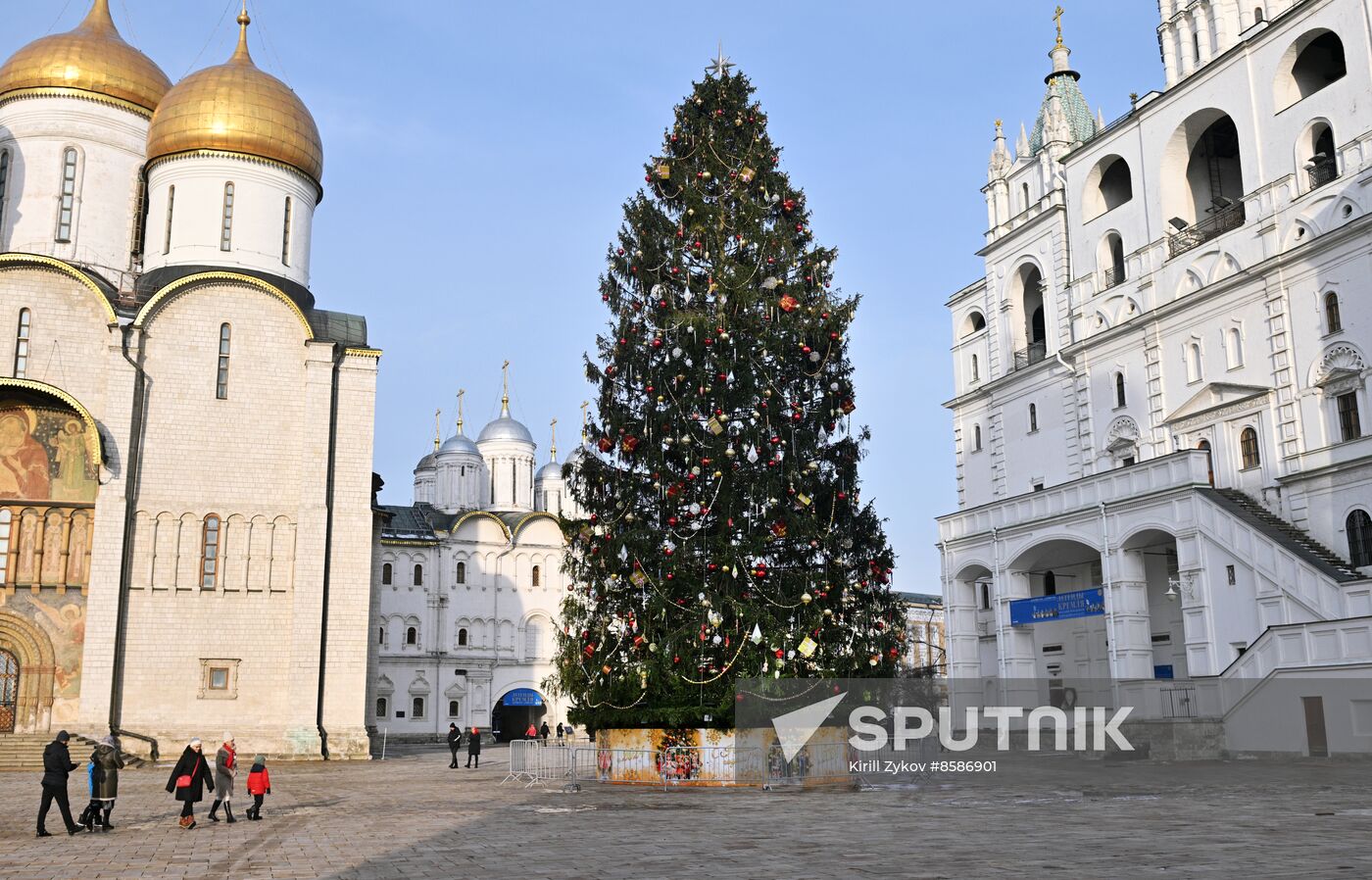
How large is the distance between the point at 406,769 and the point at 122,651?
672 centimetres

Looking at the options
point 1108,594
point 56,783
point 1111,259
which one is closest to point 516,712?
point 1108,594

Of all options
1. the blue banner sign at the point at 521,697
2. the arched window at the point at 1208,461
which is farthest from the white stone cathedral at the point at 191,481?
the blue banner sign at the point at 521,697

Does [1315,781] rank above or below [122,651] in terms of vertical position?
below

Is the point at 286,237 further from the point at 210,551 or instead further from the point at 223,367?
the point at 210,551

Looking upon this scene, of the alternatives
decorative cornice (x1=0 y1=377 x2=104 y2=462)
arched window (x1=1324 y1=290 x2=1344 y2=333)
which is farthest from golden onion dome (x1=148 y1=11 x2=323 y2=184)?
arched window (x1=1324 y1=290 x2=1344 y2=333)

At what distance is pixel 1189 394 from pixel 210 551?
23959 mm

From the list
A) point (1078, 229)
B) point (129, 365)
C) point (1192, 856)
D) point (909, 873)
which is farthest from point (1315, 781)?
point (129, 365)

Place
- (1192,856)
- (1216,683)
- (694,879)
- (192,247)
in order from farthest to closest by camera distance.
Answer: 1. (192,247)
2. (1216,683)
3. (1192,856)
4. (694,879)

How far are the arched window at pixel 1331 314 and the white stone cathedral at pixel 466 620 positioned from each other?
3726 cm

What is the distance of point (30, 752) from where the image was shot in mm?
24594

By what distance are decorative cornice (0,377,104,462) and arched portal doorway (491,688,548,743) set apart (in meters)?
33.6

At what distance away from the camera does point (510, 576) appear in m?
58.5

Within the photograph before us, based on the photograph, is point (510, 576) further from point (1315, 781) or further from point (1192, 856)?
point (1192, 856)

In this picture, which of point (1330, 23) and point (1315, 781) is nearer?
A: point (1315, 781)
